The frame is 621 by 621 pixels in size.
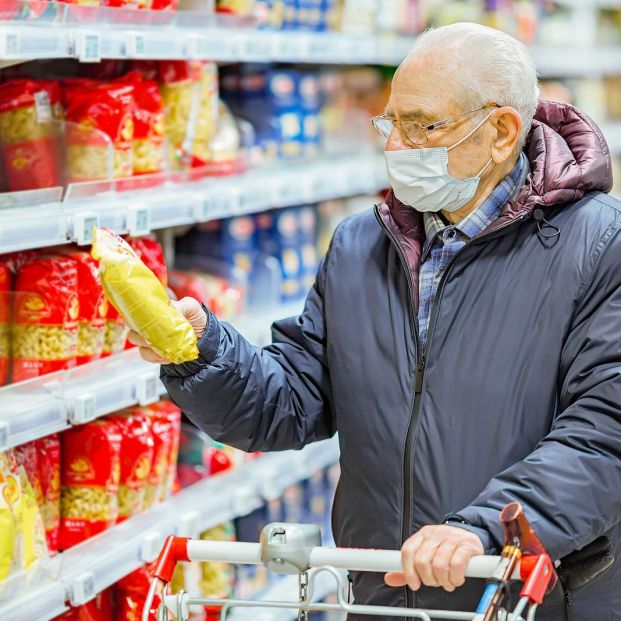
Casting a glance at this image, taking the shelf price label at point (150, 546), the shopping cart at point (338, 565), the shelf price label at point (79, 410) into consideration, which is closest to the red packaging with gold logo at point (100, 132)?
the shelf price label at point (79, 410)

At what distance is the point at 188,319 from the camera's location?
6.48 feet

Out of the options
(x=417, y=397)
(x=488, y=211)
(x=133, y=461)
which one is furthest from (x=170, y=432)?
(x=488, y=211)

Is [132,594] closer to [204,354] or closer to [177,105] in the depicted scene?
[204,354]

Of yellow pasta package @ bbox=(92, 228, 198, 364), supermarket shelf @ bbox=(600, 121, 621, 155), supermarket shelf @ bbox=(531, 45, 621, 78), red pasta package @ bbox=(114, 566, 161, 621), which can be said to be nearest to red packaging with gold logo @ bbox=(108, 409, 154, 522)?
red pasta package @ bbox=(114, 566, 161, 621)

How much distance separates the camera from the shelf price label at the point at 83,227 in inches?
94.7

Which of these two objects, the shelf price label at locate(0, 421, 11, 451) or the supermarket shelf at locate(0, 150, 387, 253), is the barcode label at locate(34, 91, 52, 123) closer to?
the supermarket shelf at locate(0, 150, 387, 253)

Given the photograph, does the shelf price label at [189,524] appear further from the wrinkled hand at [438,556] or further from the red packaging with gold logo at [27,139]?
the wrinkled hand at [438,556]

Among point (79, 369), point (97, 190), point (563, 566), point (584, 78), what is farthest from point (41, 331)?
point (584, 78)

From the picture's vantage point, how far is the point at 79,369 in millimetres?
2541

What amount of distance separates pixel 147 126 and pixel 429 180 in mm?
1002

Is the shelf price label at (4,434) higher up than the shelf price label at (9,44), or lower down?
lower down

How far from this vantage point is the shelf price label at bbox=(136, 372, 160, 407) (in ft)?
8.63

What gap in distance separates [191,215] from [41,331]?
554 millimetres

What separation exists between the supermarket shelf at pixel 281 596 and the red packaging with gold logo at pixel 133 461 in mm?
591
